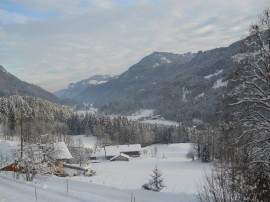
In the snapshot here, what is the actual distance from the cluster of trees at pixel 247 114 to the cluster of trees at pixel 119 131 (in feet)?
495

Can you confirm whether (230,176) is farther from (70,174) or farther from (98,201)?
(70,174)

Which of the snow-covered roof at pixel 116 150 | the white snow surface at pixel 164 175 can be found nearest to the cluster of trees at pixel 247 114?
the white snow surface at pixel 164 175

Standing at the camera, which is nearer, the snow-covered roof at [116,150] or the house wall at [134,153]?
the snow-covered roof at [116,150]

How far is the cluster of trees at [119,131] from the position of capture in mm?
179250

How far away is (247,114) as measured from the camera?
14.9 metres

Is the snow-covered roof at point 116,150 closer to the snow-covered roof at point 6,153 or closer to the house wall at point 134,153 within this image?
the house wall at point 134,153

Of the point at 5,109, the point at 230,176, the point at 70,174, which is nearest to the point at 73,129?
the point at 5,109

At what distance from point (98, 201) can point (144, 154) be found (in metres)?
→ 129

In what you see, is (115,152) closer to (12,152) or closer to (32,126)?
(32,126)

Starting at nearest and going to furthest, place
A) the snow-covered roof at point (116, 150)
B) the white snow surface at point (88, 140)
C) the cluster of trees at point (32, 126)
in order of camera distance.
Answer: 1. the cluster of trees at point (32, 126)
2. the snow-covered roof at point (116, 150)
3. the white snow surface at point (88, 140)

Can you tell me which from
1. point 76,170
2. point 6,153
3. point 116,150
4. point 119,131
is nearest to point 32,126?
point 116,150

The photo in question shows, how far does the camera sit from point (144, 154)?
498 ft

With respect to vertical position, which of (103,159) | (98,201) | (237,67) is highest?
(237,67)

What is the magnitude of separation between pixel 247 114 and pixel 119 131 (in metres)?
168
